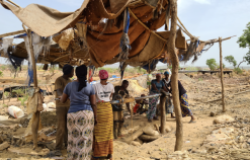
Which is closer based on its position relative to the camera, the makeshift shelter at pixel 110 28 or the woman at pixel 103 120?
the makeshift shelter at pixel 110 28

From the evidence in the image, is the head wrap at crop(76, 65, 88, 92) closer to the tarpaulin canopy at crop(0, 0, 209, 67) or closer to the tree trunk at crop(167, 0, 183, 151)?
the tarpaulin canopy at crop(0, 0, 209, 67)

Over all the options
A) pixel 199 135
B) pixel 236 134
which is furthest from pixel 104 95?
pixel 236 134

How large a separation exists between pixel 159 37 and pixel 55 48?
338 cm

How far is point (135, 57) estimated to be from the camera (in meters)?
5.86

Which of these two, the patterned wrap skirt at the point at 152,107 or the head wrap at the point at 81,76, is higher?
the head wrap at the point at 81,76

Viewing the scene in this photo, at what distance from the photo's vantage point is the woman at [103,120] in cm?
348

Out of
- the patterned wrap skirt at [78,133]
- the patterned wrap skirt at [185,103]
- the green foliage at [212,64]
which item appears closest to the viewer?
the patterned wrap skirt at [78,133]

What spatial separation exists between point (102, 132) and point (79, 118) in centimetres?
86

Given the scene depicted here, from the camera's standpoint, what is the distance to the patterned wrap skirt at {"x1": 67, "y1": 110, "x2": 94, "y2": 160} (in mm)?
2849

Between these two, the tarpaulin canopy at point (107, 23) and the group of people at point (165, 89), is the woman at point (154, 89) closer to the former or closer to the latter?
the group of people at point (165, 89)

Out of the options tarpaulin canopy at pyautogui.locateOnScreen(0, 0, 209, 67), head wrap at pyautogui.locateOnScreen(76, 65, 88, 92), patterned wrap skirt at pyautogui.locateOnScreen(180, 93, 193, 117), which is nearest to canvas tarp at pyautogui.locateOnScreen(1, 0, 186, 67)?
tarpaulin canopy at pyautogui.locateOnScreen(0, 0, 209, 67)

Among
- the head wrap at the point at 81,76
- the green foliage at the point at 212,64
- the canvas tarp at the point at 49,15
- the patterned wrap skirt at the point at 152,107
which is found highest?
the green foliage at the point at 212,64

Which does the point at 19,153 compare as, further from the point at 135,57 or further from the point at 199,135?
the point at 199,135

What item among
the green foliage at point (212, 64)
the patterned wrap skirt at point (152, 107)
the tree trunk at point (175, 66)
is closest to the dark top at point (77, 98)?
the tree trunk at point (175, 66)
